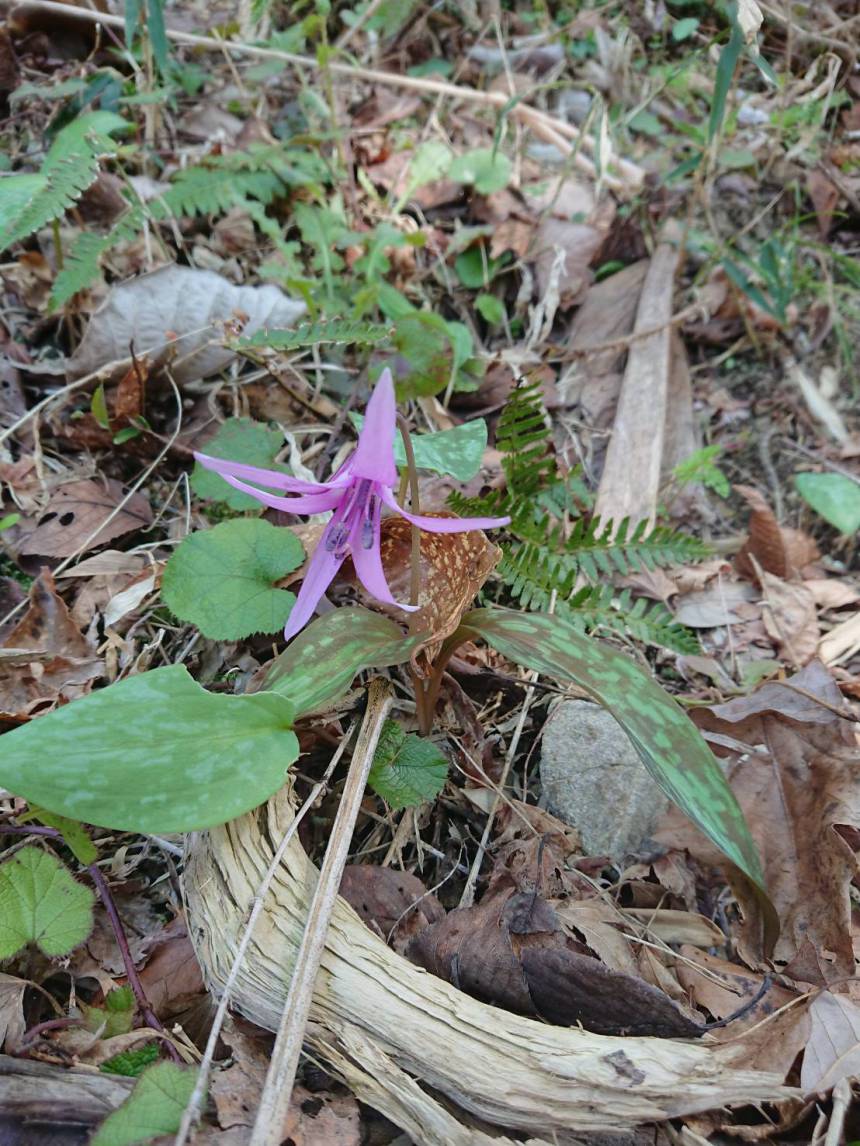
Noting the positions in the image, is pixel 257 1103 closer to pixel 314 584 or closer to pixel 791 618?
pixel 314 584

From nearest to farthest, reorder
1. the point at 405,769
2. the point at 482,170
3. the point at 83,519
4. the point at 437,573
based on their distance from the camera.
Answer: the point at 405,769, the point at 437,573, the point at 83,519, the point at 482,170

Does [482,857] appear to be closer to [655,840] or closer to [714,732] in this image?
[655,840]

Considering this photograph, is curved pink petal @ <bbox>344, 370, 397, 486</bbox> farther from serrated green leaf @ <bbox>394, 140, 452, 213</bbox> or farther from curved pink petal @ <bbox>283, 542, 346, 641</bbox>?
serrated green leaf @ <bbox>394, 140, 452, 213</bbox>

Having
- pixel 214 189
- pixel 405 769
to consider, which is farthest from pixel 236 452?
pixel 214 189

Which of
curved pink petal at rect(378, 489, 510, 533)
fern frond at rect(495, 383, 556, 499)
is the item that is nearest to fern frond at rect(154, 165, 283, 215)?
fern frond at rect(495, 383, 556, 499)

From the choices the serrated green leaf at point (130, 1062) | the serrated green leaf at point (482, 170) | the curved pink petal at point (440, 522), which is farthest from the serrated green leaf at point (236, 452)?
the serrated green leaf at point (482, 170)

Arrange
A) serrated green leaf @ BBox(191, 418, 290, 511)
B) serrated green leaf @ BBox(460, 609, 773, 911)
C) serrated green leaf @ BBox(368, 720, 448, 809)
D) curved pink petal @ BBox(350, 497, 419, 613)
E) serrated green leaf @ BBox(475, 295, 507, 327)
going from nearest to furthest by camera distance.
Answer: serrated green leaf @ BBox(460, 609, 773, 911) → curved pink petal @ BBox(350, 497, 419, 613) → serrated green leaf @ BBox(368, 720, 448, 809) → serrated green leaf @ BBox(191, 418, 290, 511) → serrated green leaf @ BBox(475, 295, 507, 327)
